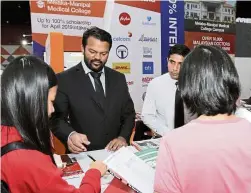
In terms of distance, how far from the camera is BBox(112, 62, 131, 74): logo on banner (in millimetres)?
4114

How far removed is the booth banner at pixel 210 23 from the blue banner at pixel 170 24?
0.73 feet

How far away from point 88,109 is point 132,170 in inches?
38.0

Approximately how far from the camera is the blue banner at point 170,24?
4.46m

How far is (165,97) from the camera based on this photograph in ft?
8.36

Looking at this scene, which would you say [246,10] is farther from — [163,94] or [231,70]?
[231,70]

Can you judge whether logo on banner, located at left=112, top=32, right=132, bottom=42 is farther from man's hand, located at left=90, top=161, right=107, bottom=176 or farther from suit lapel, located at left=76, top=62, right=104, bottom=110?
man's hand, located at left=90, top=161, right=107, bottom=176

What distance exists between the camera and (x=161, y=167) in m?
0.96

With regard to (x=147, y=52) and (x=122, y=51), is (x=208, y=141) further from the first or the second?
(x=147, y=52)

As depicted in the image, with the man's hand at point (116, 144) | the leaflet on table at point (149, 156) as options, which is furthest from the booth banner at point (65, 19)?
the leaflet on table at point (149, 156)

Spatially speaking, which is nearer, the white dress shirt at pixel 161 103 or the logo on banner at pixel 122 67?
the white dress shirt at pixel 161 103

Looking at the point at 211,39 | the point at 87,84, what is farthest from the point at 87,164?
the point at 211,39

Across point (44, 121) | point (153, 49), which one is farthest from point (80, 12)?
point (44, 121)

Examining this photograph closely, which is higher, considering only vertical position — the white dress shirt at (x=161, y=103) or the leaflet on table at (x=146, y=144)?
the white dress shirt at (x=161, y=103)

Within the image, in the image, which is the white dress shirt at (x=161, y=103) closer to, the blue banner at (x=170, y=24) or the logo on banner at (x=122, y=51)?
the logo on banner at (x=122, y=51)
